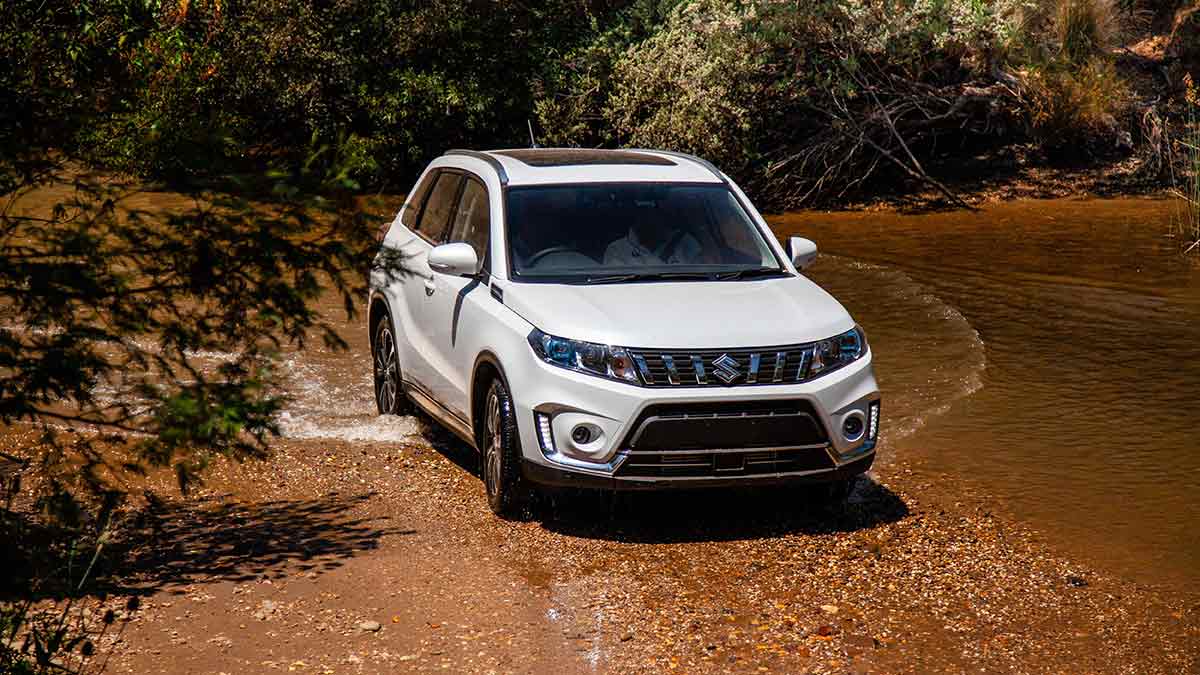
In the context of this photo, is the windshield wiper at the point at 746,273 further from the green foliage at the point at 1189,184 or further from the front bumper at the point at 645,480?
the green foliage at the point at 1189,184

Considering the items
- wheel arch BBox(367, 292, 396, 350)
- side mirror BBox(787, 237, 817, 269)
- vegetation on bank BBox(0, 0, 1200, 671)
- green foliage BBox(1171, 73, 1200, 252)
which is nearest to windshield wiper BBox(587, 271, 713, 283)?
side mirror BBox(787, 237, 817, 269)

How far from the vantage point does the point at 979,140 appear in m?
→ 24.2

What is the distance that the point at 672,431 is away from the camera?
7527mm

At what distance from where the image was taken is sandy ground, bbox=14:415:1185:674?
6.23m

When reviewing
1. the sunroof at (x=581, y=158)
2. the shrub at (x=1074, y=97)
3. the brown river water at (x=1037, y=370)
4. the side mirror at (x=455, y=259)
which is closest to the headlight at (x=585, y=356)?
the side mirror at (x=455, y=259)

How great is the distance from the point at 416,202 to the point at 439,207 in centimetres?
51

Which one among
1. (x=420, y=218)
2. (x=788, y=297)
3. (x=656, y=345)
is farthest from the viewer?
(x=420, y=218)

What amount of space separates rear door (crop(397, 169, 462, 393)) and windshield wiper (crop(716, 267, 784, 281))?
1.70m

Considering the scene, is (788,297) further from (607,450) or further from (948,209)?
(948,209)

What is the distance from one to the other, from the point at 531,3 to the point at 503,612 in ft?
60.1

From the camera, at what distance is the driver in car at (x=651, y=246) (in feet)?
28.7

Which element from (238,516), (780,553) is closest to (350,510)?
(238,516)

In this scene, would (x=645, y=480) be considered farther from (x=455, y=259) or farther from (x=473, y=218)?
(x=473, y=218)

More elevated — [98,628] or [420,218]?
[420,218]
